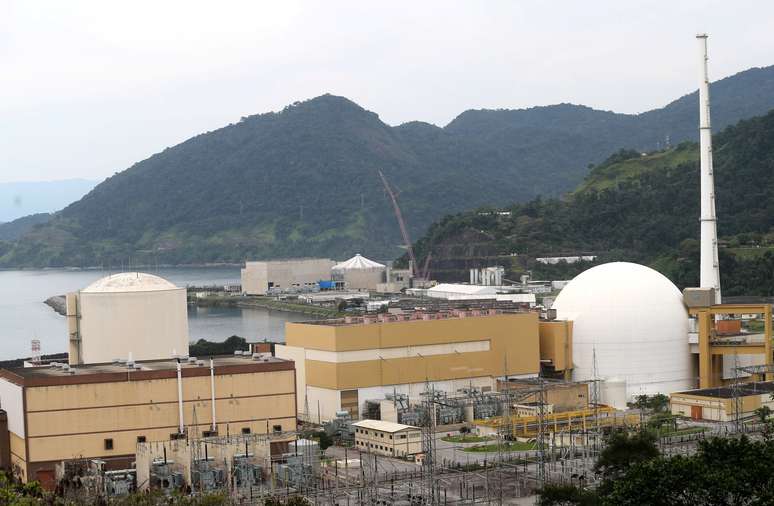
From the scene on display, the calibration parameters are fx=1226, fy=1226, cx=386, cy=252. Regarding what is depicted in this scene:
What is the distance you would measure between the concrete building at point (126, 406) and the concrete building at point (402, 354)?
11.2 feet

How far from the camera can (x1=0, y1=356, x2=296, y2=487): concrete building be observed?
18.3 meters

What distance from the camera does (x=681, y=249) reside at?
53344 mm

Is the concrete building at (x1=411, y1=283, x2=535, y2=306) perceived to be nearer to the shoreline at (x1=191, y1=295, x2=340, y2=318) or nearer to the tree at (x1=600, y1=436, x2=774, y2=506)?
the shoreline at (x1=191, y1=295, x2=340, y2=318)

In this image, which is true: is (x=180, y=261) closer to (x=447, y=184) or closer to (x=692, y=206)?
(x=447, y=184)

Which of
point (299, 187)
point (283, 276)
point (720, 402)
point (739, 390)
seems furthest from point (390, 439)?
point (299, 187)

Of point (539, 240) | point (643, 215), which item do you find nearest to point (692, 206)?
point (643, 215)

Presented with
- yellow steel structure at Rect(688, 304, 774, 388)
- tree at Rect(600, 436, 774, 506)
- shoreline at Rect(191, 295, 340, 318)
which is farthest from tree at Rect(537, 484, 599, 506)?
shoreline at Rect(191, 295, 340, 318)

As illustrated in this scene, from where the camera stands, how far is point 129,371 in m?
19.1

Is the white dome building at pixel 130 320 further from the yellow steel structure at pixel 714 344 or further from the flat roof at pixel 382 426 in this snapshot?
the yellow steel structure at pixel 714 344

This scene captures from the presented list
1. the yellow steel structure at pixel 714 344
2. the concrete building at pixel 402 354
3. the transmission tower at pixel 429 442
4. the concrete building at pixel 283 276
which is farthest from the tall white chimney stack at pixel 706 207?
the concrete building at pixel 283 276

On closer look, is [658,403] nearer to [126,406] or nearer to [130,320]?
[130,320]

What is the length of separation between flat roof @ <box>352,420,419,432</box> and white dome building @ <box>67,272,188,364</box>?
369cm

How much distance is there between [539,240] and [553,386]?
37.9 metres

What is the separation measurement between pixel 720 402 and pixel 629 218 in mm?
41911
